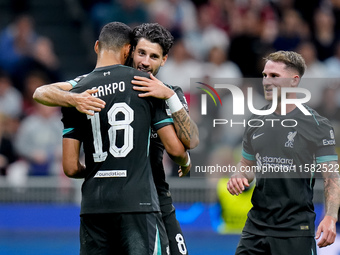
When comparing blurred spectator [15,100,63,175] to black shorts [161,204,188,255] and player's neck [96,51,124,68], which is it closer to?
black shorts [161,204,188,255]

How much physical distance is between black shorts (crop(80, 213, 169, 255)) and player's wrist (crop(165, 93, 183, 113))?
2.69ft

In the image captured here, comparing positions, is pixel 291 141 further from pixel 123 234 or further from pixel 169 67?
pixel 169 67

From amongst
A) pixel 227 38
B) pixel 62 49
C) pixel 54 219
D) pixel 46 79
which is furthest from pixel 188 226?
pixel 62 49

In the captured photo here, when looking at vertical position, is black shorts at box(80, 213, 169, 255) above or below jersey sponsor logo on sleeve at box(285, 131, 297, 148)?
below

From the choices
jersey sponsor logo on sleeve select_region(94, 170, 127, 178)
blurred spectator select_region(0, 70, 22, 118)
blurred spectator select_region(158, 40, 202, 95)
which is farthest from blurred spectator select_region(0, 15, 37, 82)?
jersey sponsor logo on sleeve select_region(94, 170, 127, 178)

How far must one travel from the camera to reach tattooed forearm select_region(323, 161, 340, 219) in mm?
5445

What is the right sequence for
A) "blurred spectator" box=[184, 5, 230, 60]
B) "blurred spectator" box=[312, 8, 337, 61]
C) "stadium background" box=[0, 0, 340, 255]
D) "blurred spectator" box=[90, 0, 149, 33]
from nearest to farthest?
"stadium background" box=[0, 0, 340, 255]
"blurred spectator" box=[312, 8, 337, 61]
"blurred spectator" box=[184, 5, 230, 60]
"blurred spectator" box=[90, 0, 149, 33]

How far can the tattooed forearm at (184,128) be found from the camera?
5242mm

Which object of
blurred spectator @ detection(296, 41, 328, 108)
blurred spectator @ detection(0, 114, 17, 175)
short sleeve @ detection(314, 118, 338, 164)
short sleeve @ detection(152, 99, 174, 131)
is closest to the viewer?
short sleeve @ detection(152, 99, 174, 131)

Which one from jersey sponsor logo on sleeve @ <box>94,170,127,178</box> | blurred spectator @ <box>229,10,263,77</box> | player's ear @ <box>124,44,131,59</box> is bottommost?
jersey sponsor logo on sleeve @ <box>94,170,127,178</box>

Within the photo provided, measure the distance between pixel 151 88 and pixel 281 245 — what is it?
175 cm

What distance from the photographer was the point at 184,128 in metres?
5.27

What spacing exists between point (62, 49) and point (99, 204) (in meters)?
10.3

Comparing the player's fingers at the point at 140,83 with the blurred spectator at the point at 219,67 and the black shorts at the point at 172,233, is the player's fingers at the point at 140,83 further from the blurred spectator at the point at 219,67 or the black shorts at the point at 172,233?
the blurred spectator at the point at 219,67
